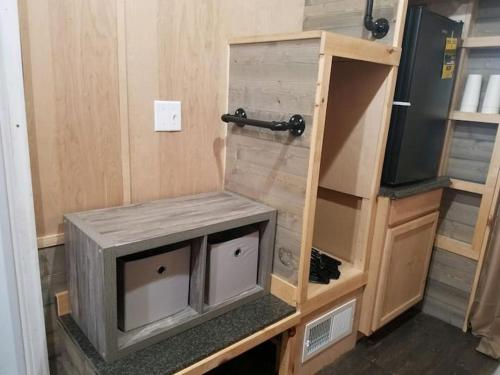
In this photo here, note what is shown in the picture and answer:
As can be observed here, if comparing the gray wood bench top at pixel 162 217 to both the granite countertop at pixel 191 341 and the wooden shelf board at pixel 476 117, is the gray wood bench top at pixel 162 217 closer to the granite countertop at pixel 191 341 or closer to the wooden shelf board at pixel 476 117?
the granite countertop at pixel 191 341

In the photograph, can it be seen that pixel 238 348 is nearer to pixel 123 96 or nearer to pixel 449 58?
pixel 123 96

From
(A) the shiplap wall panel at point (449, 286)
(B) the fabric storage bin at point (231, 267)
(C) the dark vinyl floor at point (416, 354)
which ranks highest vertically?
(B) the fabric storage bin at point (231, 267)

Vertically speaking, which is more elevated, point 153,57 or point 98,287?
point 153,57

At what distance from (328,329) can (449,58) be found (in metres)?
1.39

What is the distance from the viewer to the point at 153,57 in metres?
1.33

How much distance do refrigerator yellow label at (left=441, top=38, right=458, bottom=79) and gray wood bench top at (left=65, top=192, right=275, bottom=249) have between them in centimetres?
113

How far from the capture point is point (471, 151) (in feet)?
6.75

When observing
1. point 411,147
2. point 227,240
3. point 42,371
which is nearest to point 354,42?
point 411,147

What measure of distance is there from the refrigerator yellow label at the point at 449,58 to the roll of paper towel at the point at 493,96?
22 cm

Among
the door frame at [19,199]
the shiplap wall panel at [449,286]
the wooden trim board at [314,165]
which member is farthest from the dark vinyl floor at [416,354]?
the door frame at [19,199]

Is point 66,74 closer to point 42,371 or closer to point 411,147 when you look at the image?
point 42,371

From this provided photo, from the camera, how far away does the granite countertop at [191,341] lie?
1.05 meters

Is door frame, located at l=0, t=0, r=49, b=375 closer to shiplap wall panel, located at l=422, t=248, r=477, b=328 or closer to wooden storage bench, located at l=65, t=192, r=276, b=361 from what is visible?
wooden storage bench, located at l=65, t=192, r=276, b=361

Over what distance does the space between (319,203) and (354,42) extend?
0.86 metres
